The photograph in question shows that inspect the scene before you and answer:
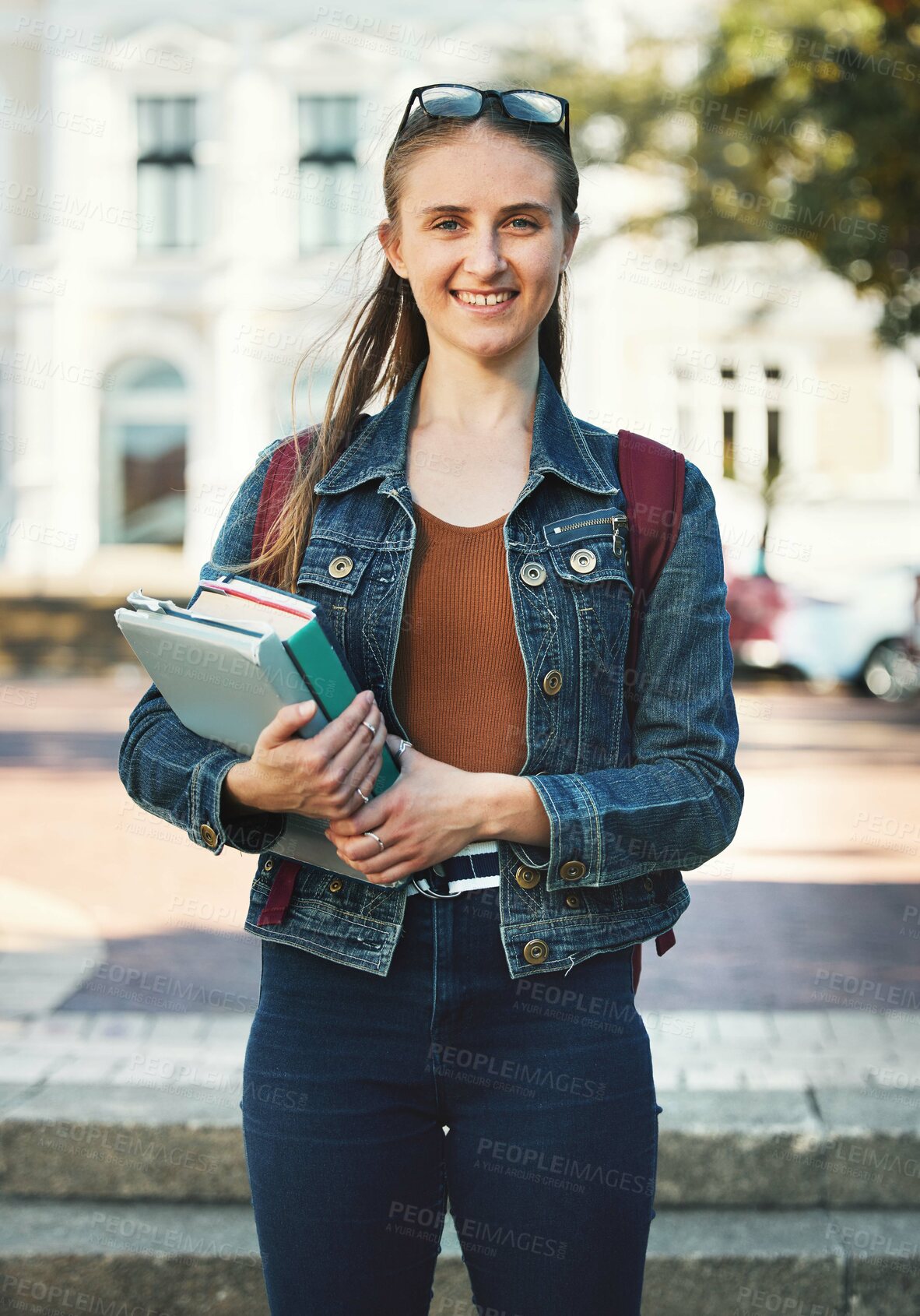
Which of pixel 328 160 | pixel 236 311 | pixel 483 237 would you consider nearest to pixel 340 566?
pixel 483 237

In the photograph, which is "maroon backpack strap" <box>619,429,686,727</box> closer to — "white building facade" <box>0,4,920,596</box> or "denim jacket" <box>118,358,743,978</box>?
"denim jacket" <box>118,358,743,978</box>

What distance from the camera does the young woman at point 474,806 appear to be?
6.29 feet

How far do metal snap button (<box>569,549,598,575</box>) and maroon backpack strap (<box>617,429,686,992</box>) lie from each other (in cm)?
6

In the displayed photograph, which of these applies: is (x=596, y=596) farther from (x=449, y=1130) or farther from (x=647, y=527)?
(x=449, y=1130)

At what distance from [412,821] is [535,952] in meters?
0.25

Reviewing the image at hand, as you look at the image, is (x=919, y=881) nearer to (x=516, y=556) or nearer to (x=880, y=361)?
(x=516, y=556)

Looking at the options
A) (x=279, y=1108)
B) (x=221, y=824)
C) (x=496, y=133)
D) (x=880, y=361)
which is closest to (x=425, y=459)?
(x=496, y=133)

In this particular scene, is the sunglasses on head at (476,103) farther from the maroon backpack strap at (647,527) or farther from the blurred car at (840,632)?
the blurred car at (840,632)

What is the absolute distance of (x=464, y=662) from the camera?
6.63 feet

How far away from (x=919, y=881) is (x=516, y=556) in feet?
19.2

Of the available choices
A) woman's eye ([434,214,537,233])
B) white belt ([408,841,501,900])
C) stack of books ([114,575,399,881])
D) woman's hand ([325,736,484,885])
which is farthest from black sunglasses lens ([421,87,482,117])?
white belt ([408,841,501,900])

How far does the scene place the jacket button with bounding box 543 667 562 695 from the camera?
198cm

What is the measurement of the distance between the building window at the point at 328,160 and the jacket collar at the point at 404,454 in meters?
24.5

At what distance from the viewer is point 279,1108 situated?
1.92 m
